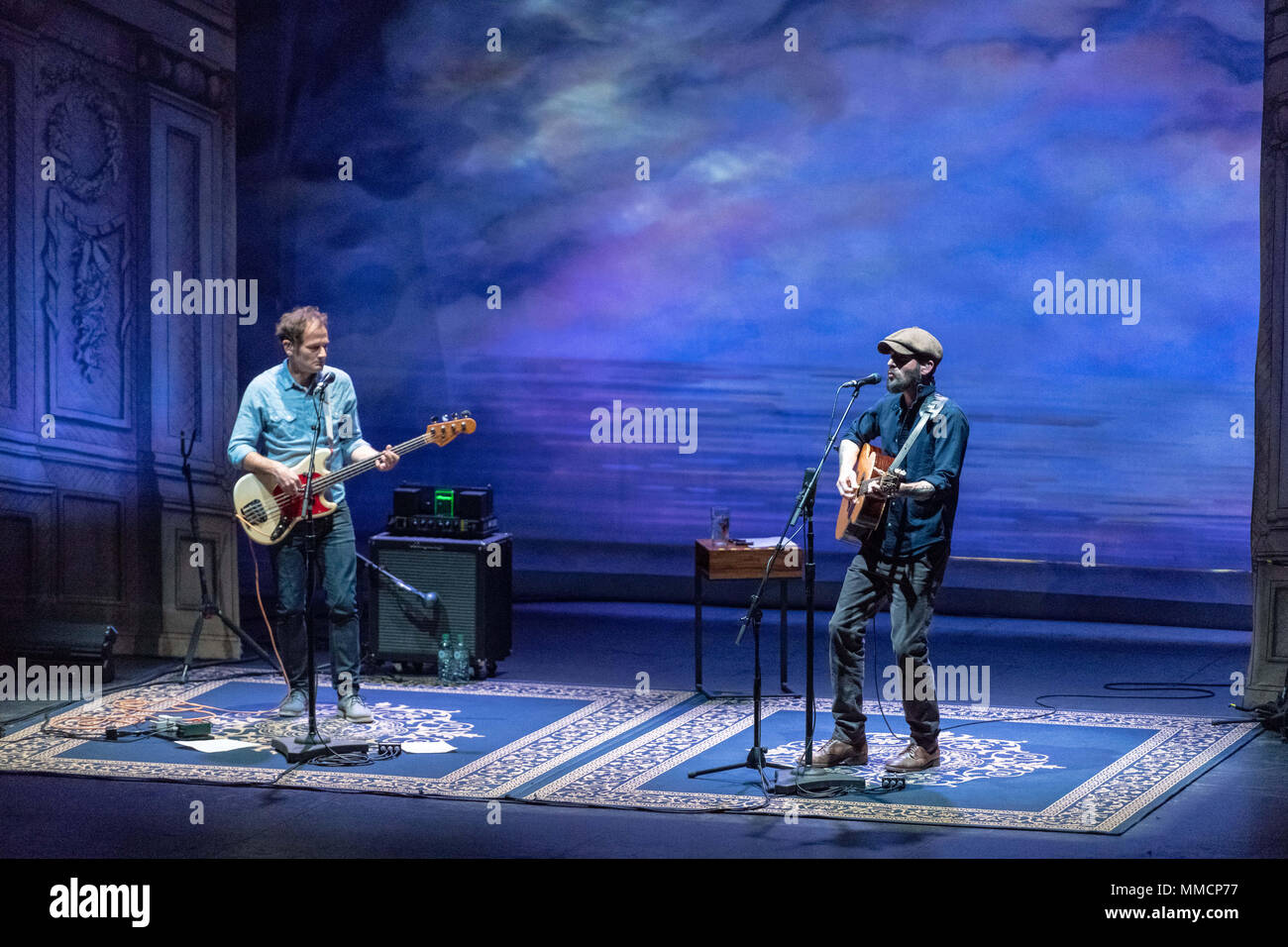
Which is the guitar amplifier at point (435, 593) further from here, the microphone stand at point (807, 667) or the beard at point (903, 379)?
the beard at point (903, 379)

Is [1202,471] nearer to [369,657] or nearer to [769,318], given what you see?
[769,318]

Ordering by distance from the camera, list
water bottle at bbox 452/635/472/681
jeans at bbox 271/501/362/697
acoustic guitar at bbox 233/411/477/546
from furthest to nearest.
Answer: water bottle at bbox 452/635/472/681 < jeans at bbox 271/501/362/697 < acoustic guitar at bbox 233/411/477/546

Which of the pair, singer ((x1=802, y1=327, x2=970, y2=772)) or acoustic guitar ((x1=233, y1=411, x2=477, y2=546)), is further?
acoustic guitar ((x1=233, y1=411, x2=477, y2=546))

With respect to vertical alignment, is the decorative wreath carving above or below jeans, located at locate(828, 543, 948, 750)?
above

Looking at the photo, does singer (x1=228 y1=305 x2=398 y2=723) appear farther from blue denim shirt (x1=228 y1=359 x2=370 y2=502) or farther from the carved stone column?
the carved stone column

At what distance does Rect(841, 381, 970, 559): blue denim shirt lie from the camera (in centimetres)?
589

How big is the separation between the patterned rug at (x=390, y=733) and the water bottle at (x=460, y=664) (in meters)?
0.09

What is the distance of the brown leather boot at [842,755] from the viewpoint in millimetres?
6141

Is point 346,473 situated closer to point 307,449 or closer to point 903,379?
point 307,449

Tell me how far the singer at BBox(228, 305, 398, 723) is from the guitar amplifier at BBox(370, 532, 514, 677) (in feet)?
3.48

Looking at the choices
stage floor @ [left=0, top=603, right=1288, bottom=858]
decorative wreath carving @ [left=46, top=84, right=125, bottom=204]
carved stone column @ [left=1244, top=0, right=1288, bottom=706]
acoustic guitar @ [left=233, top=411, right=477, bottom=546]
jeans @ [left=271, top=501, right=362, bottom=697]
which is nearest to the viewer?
stage floor @ [left=0, top=603, right=1288, bottom=858]

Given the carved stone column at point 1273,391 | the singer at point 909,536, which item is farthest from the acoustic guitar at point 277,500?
the carved stone column at point 1273,391

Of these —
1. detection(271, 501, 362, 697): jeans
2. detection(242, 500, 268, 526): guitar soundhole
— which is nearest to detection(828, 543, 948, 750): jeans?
detection(271, 501, 362, 697): jeans

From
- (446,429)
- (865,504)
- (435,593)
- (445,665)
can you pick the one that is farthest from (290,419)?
(865,504)
